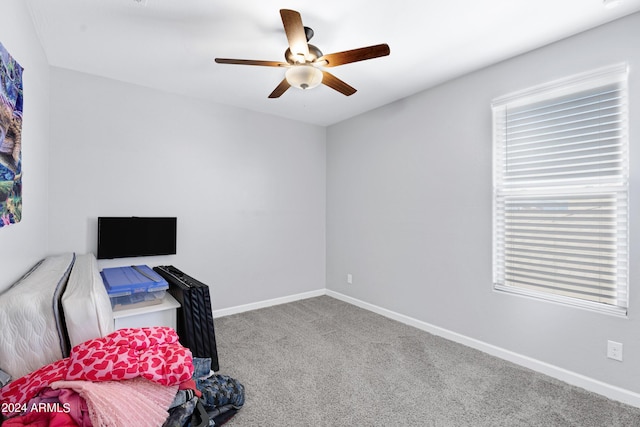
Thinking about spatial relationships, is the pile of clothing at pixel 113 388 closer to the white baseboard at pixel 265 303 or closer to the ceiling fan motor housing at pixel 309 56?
the ceiling fan motor housing at pixel 309 56

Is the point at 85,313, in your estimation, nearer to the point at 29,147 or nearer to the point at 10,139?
the point at 10,139

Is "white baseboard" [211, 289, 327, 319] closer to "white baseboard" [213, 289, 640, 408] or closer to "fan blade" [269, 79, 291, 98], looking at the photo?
"white baseboard" [213, 289, 640, 408]

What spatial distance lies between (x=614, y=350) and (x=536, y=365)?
529mm

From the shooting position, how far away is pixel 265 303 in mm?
4016

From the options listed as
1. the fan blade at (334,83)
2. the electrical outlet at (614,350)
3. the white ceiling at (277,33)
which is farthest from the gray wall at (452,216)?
the fan blade at (334,83)

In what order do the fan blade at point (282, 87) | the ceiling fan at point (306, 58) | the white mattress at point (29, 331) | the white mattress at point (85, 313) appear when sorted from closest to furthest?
the white mattress at point (29, 331) < the white mattress at point (85, 313) < the ceiling fan at point (306, 58) < the fan blade at point (282, 87)

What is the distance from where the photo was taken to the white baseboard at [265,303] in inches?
144

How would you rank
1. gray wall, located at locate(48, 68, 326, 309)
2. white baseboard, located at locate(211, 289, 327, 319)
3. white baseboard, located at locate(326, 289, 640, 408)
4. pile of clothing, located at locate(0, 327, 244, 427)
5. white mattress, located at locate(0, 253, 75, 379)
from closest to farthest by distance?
1. pile of clothing, located at locate(0, 327, 244, 427)
2. white mattress, located at locate(0, 253, 75, 379)
3. white baseboard, located at locate(326, 289, 640, 408)
4. gray wall, located at locate(48, 68, 326, 309)
5. white baseboard, located at locate(211, 289, 327, 319)

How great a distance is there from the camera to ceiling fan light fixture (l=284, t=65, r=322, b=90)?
83.3 inches

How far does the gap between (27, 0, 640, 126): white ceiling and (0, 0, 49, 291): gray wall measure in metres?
0.24

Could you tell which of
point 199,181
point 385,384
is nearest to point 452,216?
point 385,384

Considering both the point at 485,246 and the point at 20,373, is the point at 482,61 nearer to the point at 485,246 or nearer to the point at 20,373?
the point at 485,246

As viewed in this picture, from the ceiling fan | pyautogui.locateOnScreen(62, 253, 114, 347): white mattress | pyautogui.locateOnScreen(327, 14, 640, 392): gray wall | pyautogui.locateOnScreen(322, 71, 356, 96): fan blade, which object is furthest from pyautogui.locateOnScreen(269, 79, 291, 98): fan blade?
pyautogui.locateOnScreen(62, 253, 114, 347): white mattress

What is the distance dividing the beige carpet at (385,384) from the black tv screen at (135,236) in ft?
3.60
